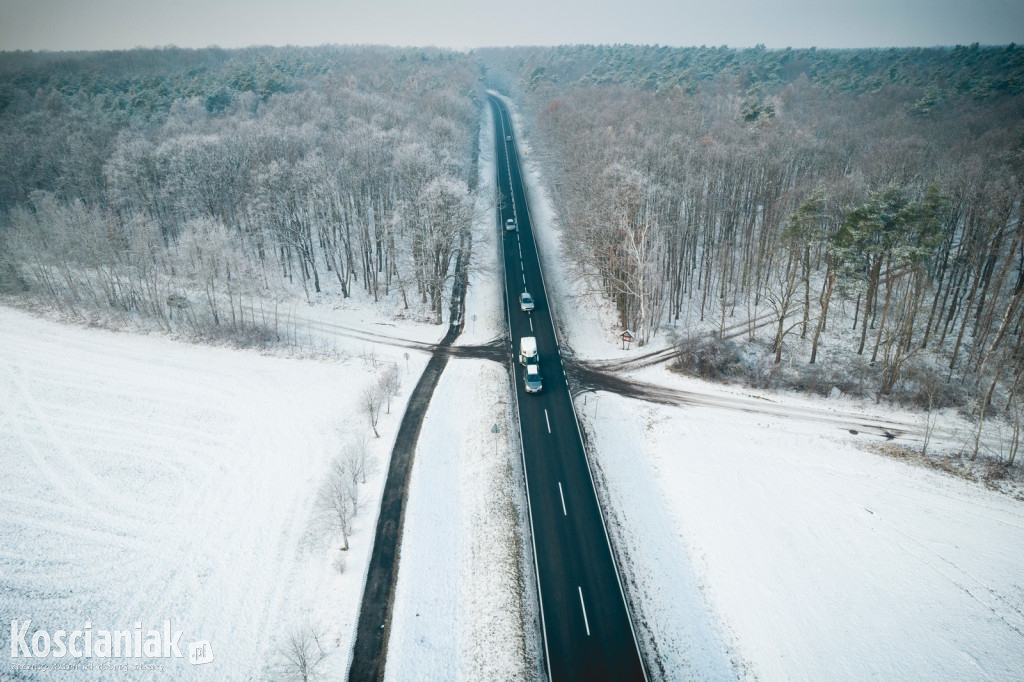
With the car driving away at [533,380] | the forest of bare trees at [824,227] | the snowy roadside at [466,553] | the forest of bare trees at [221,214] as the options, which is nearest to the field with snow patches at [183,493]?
the snowy roadside at [466,553]

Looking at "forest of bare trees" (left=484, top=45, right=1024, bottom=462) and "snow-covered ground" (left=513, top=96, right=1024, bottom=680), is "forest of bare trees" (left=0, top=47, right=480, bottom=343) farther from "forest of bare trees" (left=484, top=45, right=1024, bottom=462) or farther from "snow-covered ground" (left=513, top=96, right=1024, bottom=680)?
"snow-covered ground" (left=513, top=96, right=1024, bottom=680)

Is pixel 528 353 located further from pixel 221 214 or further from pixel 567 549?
pixel 221 214

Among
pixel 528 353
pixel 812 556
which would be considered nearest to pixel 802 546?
pixel 812 556

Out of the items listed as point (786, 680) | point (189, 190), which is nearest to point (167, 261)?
point (189, 190)

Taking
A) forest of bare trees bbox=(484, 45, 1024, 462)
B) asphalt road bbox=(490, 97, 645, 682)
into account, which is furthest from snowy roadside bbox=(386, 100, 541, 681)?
forest of bare trees bbox=(484, 45, 1024, 462)

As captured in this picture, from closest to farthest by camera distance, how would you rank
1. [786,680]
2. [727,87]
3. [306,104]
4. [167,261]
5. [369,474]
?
1. [786,680]
2. [369,474]
3. [167,261]
4. [306,104]
5. [727,87]

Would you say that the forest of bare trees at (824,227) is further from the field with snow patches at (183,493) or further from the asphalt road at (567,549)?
the field with snow patches at (183,493)

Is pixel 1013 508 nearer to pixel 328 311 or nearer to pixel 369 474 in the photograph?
pixel 369 474
